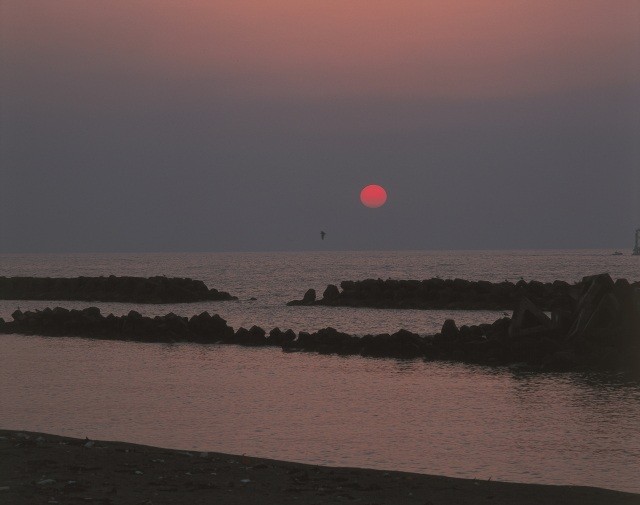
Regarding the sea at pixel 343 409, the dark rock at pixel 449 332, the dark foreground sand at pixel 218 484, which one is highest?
the dark rock at pixel 449 332

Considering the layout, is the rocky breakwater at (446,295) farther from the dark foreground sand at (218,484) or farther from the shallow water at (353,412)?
the dark foreground sand at (218,484)

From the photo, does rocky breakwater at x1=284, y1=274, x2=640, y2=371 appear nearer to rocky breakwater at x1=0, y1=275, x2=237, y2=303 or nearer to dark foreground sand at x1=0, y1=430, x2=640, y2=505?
dark foreground sand at x1=0, y1=430, x2=640, y2=505

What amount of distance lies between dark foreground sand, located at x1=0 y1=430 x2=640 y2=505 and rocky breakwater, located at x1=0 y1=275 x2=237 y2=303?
5179cm

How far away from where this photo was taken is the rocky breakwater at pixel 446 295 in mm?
51219

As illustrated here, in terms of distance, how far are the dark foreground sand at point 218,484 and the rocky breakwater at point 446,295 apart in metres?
38.7

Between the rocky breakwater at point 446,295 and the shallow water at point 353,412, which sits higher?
the rocky breakwater at point 446,295

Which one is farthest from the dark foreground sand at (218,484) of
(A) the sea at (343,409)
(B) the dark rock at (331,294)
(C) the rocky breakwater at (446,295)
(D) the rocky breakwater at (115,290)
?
(D) the rocky breakwater at (115,290)

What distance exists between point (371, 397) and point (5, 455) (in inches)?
365

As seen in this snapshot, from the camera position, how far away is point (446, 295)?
53031 millimetres

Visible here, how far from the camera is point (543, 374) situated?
2303cm

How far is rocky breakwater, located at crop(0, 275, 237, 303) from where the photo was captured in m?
63.7

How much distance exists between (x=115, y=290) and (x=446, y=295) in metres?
27.9

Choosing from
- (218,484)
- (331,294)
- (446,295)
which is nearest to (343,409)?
(218,484)

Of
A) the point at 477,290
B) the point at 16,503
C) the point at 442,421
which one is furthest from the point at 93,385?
the point at 477,290
